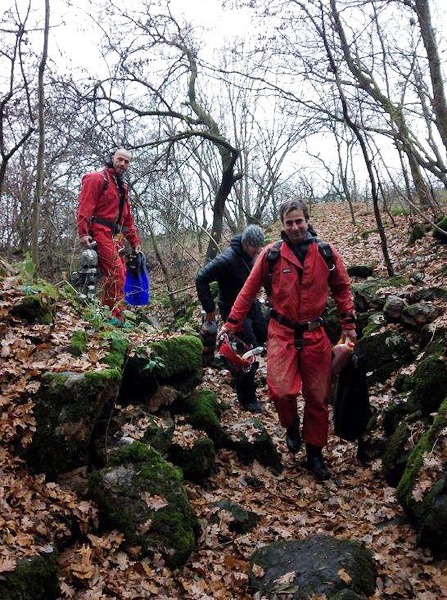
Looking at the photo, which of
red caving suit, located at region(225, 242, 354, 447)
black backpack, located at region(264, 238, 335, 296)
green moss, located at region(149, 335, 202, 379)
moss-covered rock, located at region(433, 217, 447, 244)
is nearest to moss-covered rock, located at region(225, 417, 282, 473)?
red caving suit, located at region(225, 242, 354, 447)

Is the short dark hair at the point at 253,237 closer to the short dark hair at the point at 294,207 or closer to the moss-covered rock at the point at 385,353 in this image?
the short dark hair at the point at 294,207

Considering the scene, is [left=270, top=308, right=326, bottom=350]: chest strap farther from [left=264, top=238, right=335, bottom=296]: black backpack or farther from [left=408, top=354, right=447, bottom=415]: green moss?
[left=408, top=354, right=447, bottom=415]: green moss

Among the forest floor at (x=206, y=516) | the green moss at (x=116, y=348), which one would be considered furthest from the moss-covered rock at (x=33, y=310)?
the green moss at (x=116, y=348)

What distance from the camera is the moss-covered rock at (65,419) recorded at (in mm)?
3631

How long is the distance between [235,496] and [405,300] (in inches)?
144

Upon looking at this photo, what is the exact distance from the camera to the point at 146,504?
3607mm

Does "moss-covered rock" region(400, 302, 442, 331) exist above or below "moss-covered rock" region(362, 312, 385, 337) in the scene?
above

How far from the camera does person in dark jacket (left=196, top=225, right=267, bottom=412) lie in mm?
5672

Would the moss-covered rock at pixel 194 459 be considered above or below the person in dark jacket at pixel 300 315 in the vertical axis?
below

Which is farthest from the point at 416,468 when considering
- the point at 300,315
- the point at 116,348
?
the point at 116,348

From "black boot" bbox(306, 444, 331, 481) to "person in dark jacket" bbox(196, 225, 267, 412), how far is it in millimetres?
1323

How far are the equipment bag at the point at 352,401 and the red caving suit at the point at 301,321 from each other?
20cm

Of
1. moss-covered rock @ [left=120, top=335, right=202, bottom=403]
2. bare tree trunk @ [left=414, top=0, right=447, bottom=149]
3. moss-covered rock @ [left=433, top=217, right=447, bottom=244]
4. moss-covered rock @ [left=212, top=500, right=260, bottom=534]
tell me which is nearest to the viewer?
moss-covered rock @ [left=212, top=500, right=260, bottom=534]

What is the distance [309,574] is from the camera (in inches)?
126
